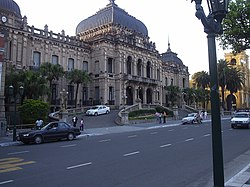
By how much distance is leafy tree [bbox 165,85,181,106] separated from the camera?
7026 cm

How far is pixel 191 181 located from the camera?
25.1ft

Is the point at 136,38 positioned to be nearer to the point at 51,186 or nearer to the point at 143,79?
the point at 143,79

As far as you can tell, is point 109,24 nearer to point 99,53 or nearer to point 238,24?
point 99,53

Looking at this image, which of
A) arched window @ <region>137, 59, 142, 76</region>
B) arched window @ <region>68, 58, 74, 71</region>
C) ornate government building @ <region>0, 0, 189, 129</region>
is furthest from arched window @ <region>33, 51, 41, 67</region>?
arched window @ <region>137, 59, 142, 76</region>

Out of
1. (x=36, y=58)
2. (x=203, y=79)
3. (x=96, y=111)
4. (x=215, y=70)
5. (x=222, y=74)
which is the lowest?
(x=96, y=111)

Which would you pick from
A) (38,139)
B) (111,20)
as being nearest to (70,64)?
(111,20)

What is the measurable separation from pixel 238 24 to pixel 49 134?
1618cm

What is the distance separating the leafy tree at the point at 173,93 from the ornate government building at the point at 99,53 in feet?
8.97

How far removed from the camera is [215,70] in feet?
15.0

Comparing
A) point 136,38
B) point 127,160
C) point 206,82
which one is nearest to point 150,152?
point 127,160

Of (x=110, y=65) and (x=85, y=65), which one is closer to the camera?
(x=85, y=65)

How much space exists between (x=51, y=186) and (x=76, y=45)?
48.2m

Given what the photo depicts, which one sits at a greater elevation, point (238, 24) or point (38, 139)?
point (238, 24)

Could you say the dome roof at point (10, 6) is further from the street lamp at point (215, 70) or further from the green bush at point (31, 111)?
the street lamp at point (215, 70)
